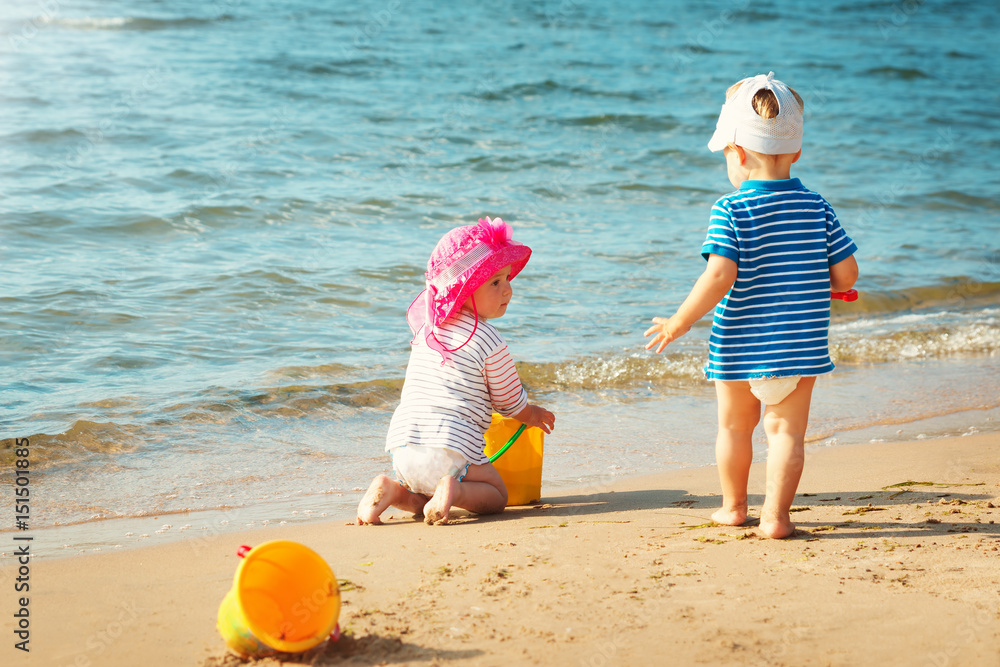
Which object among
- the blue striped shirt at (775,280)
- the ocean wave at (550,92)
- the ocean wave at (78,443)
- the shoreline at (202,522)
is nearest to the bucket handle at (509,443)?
the shoreline at (202,522)

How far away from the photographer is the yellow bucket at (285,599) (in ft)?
6.61

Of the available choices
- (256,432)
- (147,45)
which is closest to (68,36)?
(147,45)

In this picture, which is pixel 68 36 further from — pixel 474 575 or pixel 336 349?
pixel 474 575

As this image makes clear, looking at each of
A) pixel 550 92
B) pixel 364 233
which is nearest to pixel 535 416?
pixel 364 233

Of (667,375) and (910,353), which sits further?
(910,353)

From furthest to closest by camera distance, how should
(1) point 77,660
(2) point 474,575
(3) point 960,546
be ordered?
(3) point 960,546 → (2) point 474,575 → (1) point 77,660

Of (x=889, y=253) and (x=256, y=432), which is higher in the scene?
(x=889, y=253)

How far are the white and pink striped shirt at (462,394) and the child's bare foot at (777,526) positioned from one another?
0.95 m

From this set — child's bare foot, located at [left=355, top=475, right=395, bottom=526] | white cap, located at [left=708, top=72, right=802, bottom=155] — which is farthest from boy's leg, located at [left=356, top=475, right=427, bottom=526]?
white cap, located at [left=708, top=72, right=802, bottom=155]

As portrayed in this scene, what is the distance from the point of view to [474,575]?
2609 millimetres

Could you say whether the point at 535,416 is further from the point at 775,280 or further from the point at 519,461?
the point at 775,280

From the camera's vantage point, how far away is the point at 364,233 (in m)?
8.00

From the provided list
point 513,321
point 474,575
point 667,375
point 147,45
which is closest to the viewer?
point 474,575

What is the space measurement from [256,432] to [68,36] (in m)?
14.3
